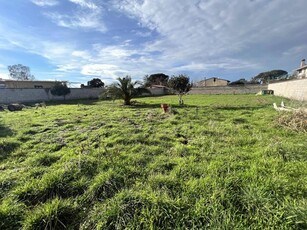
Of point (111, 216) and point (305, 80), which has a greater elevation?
point (305, 80)

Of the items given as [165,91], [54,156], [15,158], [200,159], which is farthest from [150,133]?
[165,91]

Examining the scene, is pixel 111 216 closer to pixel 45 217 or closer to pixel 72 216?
pixel 72 216

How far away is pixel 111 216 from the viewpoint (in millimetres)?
1970

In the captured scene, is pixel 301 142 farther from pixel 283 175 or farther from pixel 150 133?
pixel 150 133

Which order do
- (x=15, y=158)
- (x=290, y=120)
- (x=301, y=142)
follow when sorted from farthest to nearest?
(x=290, y=120) → (x=301, y=142) → (x=15, y=158)

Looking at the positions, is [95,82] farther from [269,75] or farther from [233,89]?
[269,75]

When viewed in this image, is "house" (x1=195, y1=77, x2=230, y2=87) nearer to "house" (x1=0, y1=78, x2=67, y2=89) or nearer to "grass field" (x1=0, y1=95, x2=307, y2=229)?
"house" (x1=0, y1=78, x2=67, y2=89)

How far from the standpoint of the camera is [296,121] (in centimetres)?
555

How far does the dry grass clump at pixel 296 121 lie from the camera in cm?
526

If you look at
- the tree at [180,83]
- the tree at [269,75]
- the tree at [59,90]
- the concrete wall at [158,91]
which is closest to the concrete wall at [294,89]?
the tree at [180,83]

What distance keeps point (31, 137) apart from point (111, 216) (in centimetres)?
456

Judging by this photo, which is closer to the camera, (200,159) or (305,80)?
(200,159)

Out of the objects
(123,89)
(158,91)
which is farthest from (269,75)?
(123,89)

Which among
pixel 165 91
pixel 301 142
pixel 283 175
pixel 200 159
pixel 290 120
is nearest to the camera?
pixel 283 175
